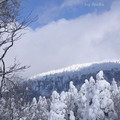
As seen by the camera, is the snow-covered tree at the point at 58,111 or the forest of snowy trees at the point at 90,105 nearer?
the forest of snowy trees at the point at 90,105

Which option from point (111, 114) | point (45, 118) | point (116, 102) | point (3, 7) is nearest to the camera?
point (3, 7)

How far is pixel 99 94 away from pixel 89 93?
501cm

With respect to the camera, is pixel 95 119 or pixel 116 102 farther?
pixel 116 102

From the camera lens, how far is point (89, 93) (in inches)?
1650

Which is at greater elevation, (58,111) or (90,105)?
(90,105)

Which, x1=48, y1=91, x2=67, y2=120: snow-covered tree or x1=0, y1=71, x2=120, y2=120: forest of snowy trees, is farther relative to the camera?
x1=48, y1=91, x2=67, y2=120: snow-covered tree

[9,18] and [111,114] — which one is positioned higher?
[9,18]

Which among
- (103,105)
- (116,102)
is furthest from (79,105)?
(103,105)

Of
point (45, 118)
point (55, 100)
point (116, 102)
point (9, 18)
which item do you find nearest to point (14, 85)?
point (9, 18)

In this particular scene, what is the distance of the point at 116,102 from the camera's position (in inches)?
1569

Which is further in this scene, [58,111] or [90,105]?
[58,111]

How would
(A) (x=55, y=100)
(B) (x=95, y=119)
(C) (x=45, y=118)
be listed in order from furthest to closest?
(C) (x=45, y=118) < (A) (x=55, y=100) < (B) (x=95, y=119)

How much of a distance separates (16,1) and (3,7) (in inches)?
12.2

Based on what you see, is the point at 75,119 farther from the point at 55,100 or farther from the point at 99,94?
the point at 99,94
